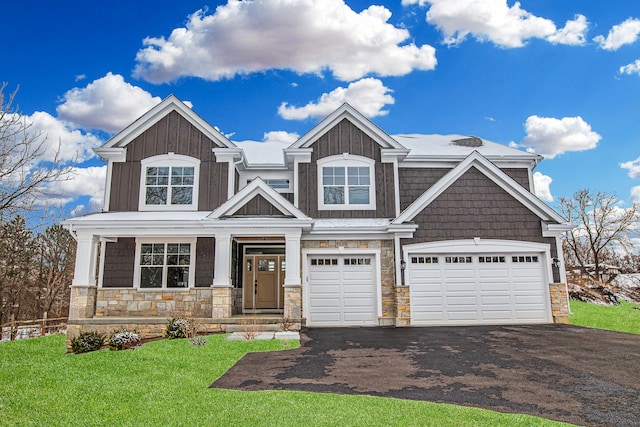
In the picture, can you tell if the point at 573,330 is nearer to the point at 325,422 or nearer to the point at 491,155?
the point at 491,155

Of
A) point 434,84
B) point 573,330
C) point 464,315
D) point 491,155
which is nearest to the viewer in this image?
point 573,330

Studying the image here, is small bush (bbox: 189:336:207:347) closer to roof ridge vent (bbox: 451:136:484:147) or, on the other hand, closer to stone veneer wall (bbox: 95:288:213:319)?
stone veneer wall (bbox: 95:288:213:319)

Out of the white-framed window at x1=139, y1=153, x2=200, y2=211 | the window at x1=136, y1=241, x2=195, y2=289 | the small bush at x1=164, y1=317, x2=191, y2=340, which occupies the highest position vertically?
the white-framed window at x1=139, y1=153, x2=200, y2=211

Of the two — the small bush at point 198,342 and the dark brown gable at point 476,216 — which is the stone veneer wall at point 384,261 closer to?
the dark brown gable at point 476,216

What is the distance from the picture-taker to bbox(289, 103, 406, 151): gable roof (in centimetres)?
1451

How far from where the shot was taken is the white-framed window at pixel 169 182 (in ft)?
45.4

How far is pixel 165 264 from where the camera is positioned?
13367mm

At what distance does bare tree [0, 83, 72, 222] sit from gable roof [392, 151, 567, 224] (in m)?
10.6

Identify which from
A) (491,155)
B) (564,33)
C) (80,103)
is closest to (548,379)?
(491,155)

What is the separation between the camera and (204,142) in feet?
46.7

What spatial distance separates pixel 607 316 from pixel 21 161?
19964 millimetres

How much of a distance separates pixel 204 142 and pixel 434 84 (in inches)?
433

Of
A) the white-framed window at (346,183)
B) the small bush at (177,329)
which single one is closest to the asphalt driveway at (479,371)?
the small bush at (177,329)

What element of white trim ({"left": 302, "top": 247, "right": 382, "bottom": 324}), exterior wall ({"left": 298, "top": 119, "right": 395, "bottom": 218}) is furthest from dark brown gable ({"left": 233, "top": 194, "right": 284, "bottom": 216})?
exterior wall ({"left": 298, "top": 119, "right": 395, "bottom": 218})
